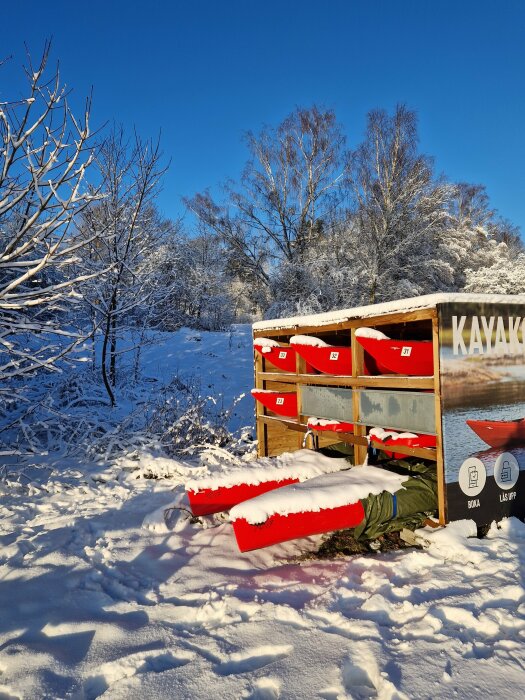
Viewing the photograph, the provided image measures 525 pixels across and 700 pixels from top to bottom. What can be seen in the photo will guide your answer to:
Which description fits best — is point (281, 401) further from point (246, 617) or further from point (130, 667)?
point (130, 667)

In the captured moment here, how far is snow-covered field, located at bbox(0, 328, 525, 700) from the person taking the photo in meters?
2.12

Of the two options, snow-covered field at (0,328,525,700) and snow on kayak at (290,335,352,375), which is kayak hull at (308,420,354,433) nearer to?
snow on kayak at (290,335,352,375)

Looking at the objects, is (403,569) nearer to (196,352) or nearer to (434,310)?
(434,310)

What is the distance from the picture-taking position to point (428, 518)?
3.97 meters

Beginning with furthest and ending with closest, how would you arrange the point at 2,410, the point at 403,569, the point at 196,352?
1. the point at 196,352
2. the point at 2,410
3. the point at 403,569

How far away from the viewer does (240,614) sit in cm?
274

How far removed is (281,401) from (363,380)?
1.67m

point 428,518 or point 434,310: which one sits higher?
point 434,310

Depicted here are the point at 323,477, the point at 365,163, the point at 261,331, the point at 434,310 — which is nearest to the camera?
the point at 434,310

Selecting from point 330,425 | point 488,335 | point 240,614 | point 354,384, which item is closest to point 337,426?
point 330,425

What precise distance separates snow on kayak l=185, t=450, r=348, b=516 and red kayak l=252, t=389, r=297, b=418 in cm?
127

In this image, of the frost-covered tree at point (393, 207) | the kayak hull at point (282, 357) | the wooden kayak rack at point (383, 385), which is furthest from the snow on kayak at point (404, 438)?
the frost-covered tree at point (393, 207)

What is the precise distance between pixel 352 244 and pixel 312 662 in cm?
1644

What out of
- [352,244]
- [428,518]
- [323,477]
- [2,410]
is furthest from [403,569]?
[352,244]
